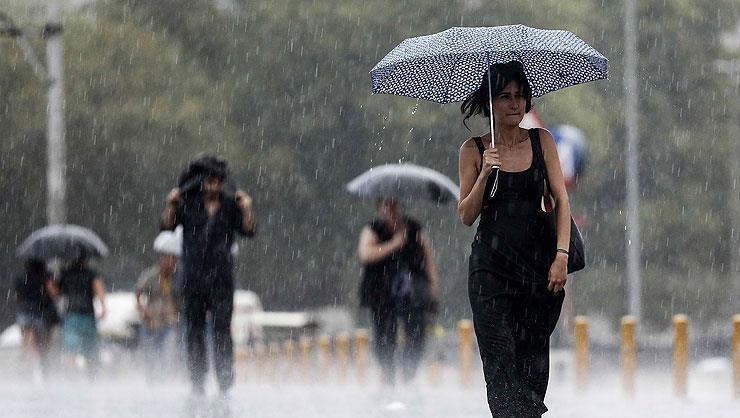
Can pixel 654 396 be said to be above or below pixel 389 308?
below

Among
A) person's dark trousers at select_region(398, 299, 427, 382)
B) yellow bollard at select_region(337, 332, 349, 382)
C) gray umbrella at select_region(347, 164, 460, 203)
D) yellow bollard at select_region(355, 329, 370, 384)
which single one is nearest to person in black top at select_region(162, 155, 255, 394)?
person's dark trousers at select_region(398, 299, 427, 382)

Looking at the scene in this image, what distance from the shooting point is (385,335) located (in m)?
13.0

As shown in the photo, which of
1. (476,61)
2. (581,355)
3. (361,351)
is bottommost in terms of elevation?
(361,351)

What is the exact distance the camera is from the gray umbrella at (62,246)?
19078 millimetres

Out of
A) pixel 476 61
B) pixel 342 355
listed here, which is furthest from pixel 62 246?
pixel 476 61

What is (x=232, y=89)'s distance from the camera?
47.4 meters

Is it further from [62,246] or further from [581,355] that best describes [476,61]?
[62,246]

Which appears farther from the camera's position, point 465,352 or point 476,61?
point 465,352

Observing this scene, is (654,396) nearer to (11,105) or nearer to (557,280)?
(557,280)

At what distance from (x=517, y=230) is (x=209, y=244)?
4650 millimetres

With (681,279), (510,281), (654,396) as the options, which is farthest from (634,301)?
(510,281)

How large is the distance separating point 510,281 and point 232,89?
40725 mm

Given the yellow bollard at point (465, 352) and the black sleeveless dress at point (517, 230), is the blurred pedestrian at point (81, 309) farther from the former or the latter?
the black sleeveless dress at point (517, 230)

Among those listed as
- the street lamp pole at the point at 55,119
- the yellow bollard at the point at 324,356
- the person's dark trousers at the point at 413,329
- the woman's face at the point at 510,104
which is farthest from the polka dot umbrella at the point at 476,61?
the street lamp pole at the point at 55,119
